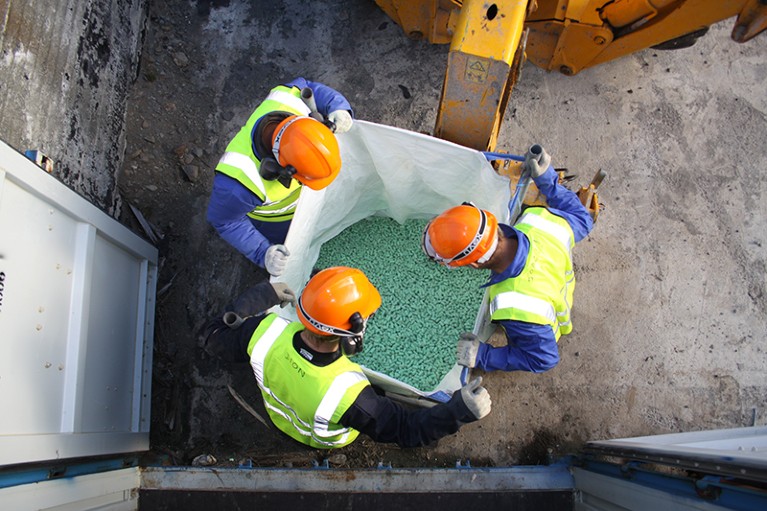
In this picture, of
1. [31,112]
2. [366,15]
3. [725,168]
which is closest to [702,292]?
[725,168]

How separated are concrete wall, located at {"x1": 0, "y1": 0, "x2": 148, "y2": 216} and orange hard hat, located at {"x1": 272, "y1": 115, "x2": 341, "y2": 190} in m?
1.50

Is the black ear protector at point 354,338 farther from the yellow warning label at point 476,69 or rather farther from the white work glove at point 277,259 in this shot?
the yellow warning label at point 476,69

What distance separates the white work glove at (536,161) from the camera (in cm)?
288

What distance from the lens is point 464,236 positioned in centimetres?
258

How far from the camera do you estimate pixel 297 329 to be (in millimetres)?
2580

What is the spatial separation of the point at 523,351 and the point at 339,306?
104cm

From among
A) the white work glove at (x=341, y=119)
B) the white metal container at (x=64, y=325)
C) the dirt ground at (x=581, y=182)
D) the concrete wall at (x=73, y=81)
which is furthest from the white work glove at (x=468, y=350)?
the concrete wall at (x=73, y=81)

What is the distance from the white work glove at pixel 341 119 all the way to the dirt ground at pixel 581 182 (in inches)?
51.8

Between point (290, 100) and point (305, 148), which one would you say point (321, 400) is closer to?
point (305, 148)

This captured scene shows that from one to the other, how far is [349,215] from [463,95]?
1280 mm

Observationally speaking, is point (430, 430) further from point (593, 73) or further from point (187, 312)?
point (593, 73)

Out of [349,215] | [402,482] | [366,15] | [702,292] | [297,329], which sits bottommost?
[402,482]

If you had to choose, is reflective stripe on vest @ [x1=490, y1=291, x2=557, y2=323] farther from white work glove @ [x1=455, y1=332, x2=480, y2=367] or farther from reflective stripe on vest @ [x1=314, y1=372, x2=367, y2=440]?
reflective stripe on vest @ [x1=314, y1=372, x2=367, y2=440]

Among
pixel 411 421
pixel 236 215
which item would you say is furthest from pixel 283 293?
pixel 411 421
